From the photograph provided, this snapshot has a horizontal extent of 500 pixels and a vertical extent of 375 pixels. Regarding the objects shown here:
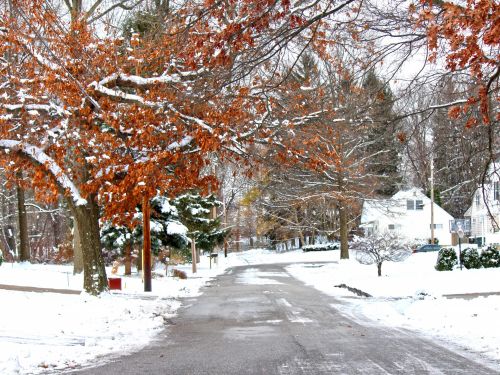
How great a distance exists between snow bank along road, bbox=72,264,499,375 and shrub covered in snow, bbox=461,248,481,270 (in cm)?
1523

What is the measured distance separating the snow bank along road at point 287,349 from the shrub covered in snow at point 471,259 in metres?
15.2

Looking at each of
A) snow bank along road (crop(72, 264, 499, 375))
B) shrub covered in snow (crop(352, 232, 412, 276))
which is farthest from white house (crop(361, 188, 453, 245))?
snow bank along road (crop(72, 264, 499, 375))

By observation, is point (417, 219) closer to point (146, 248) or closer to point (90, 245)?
point (146, 248)

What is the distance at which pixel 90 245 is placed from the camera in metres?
17.5

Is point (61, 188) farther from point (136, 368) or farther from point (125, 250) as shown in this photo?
point (125, 250)

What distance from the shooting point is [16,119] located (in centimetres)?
1650

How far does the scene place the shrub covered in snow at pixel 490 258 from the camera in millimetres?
28031

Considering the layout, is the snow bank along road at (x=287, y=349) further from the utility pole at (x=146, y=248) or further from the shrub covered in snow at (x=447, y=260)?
the shrub covered in snow at (x=447, y=260)

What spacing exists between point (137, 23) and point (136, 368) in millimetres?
13801

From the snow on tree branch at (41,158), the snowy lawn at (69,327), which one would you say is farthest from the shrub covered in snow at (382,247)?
the snow on tree branch at (41,158)

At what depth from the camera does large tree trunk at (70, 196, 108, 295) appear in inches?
687

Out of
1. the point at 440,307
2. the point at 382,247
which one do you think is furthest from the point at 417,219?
the point at 440,307

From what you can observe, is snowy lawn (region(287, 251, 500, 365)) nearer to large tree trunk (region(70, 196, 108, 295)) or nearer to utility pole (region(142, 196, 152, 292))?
utility pole (region(142, 196, 152, 292))

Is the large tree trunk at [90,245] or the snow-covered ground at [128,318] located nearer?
the snow-covered ground at [128,318]
